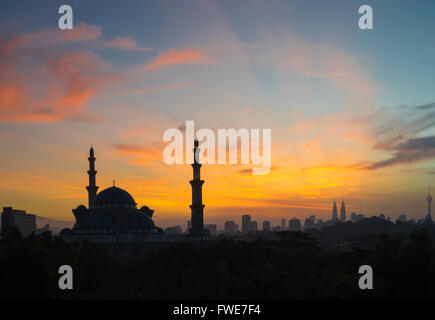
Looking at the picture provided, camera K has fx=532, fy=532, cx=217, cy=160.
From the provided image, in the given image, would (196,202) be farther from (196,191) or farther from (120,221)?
(120,221)

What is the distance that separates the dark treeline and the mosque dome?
83.0ft

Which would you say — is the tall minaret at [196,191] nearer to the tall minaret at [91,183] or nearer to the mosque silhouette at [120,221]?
the mosque silhouette at [120,221]

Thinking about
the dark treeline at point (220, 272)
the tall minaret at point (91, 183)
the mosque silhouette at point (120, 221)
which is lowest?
the dark treeline at point (220, 272)

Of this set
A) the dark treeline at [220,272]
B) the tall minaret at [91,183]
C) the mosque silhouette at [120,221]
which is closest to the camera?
the dark treeline at [220,272]

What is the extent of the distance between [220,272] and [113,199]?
39.9 meters

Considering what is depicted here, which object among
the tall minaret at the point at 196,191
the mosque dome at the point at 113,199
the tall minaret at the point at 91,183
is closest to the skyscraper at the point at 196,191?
the tall minaret at the point at 196,191

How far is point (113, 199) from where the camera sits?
87.2 meters

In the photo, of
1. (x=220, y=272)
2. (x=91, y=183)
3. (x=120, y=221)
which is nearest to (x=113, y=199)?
(x=120, y=221)

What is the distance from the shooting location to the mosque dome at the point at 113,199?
Answer: 8712 cm

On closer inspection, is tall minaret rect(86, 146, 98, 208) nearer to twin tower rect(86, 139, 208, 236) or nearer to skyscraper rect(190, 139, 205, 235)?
twin tower rect(86, 139, 208, 236)

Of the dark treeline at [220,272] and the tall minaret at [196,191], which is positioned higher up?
the tall minaret at [196,191]

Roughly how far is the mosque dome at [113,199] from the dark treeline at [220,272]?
83.0 ft

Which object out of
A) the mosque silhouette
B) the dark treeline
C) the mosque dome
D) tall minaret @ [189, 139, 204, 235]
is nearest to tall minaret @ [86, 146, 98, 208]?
the mosque silhouette
